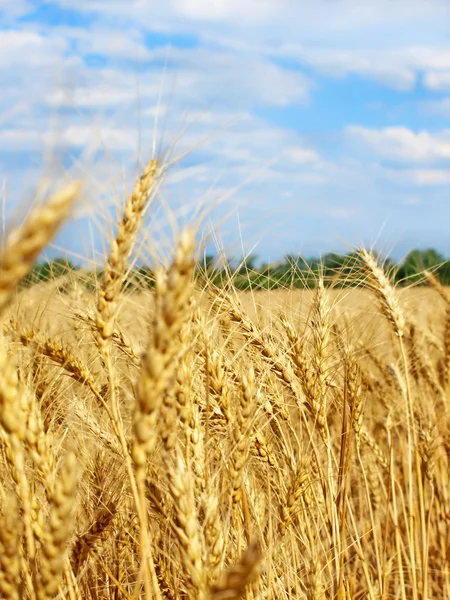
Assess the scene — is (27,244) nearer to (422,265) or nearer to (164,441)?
(164,441)

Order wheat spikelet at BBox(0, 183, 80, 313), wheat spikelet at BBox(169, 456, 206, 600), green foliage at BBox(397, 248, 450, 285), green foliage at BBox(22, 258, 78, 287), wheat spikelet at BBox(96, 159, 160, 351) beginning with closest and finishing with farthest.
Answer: wheat spikelet at BBox(0, 183, 80, 313) → wheat spikelet at BBox(169, 456, 206, 600) → wheat spikelet at BBox(96, 159, 160, 351) → green foliage at BBox(22, 258, 78, 287) → green foliage at BBox(397, 248, 450, 285)

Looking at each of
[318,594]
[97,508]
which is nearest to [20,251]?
[97,508]

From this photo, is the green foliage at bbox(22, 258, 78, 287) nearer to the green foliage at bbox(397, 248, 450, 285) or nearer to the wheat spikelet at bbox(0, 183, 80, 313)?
the wheat spikelet at bbox(0, 183, 80, 313)

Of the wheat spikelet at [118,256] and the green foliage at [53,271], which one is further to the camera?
the green foliage at [53,271]

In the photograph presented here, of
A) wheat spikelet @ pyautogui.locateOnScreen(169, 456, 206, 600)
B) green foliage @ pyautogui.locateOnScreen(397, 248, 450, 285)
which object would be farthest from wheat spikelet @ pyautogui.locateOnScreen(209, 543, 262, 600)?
green foliage @ pyautogui.locateOnScreen(397, 248, 450, 285)

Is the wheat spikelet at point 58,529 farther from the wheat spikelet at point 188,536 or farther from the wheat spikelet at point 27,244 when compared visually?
the wheat spikelet at point 27,244

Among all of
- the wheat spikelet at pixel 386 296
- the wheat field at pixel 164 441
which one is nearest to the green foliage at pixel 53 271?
the wheat field at pixel 164 441

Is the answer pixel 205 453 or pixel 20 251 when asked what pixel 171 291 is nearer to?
pixel 20 251

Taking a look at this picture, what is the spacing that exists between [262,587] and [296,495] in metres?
0.41

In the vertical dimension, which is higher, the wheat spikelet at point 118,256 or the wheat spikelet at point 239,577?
the wheat spikelet at point 118,256

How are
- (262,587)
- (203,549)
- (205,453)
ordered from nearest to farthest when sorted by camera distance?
(203,549) < (205,453) < (262,587)

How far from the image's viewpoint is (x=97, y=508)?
2088 millimetres

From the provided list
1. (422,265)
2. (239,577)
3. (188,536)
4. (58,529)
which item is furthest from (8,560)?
(422,265)

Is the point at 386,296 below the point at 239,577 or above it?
above
